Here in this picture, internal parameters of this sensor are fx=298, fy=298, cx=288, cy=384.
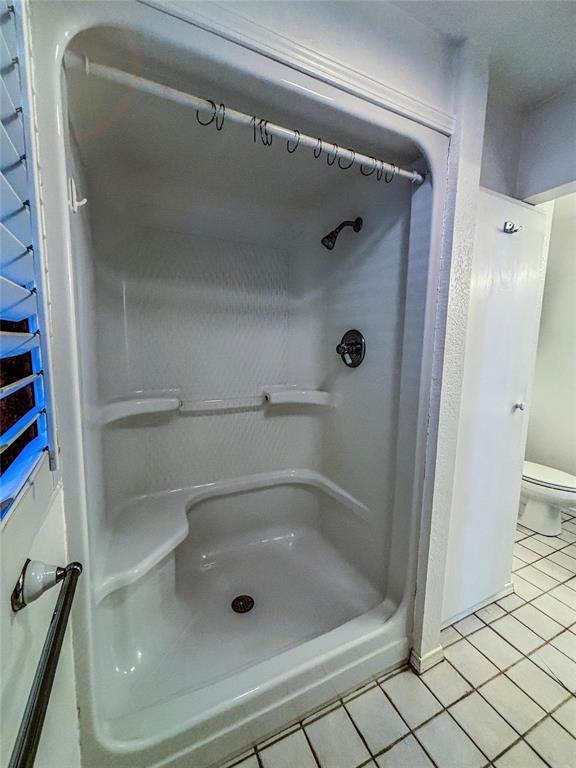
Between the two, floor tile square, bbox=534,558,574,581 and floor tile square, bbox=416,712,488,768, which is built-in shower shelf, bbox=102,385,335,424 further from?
floor tile square, bbox=534,558,574,581

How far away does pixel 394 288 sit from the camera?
126cm

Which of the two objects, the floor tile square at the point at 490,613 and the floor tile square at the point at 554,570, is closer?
the floor tile square at the point at 490,613

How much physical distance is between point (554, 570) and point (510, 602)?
0.45 m

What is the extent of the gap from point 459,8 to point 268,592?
2.28 meters

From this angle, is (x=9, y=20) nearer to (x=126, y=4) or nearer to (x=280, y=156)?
(x=126, y=4)

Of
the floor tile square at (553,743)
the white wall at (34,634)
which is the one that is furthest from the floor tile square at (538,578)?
the white wall at (34,634)

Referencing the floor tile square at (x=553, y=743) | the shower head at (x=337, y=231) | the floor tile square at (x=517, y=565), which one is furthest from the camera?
the floor tile square at (x=517, y=565)

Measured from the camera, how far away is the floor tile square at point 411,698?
1013 mm

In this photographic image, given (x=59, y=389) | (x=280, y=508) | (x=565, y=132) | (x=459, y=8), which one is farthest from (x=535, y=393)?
(x=59, y=389)

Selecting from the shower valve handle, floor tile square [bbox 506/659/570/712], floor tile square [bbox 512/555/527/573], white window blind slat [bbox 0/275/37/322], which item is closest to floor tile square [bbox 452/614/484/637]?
floor tile square [bbox 506/659/570/712]

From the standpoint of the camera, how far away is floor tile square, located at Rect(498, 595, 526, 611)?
1.46 meters

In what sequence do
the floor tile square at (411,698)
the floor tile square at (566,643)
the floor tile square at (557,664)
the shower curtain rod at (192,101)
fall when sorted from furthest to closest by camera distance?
the floor tile square at (566,643) < the floor tile square at (557,664) < the floor tile square at (411,698) < the shower curtain rod at (192,101)

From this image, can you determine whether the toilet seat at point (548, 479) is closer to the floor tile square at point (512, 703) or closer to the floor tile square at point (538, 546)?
the floor tile square at point (538, 546)

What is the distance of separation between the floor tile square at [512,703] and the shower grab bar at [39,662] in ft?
4.66
